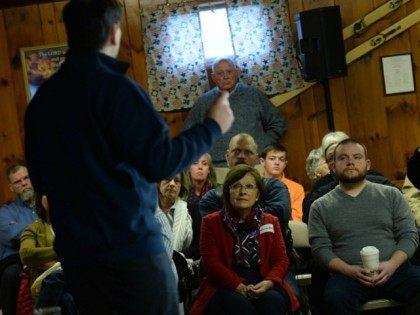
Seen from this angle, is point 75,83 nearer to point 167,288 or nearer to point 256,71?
point 167,288

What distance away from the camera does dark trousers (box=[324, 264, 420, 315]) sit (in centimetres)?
329

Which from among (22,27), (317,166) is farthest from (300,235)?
(22,27)

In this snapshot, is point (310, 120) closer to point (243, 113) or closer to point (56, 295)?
point (243, 113)

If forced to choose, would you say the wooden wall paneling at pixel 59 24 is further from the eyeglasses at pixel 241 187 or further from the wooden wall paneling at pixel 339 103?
the eyeglasses at pixel 241 187

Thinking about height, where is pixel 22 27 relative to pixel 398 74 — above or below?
above

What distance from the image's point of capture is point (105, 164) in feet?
5.34

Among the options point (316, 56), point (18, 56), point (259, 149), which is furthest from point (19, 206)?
point (316, 56)

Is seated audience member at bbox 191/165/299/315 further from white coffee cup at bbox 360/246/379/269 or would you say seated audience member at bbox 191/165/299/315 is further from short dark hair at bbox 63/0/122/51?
short dark hair at bbox 63/0/122/51

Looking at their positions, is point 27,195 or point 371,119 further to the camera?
point 371,119

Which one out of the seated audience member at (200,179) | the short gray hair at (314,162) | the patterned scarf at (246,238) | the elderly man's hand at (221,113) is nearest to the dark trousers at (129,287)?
the elderly man's hand at (221,113)

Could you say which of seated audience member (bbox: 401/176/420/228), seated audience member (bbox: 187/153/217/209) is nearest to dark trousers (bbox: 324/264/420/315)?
seated audience member (bbox: 401/176/420/228)

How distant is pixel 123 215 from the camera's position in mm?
1632

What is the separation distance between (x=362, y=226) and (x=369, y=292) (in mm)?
310

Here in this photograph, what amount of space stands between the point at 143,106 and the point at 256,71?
381 centimetres
